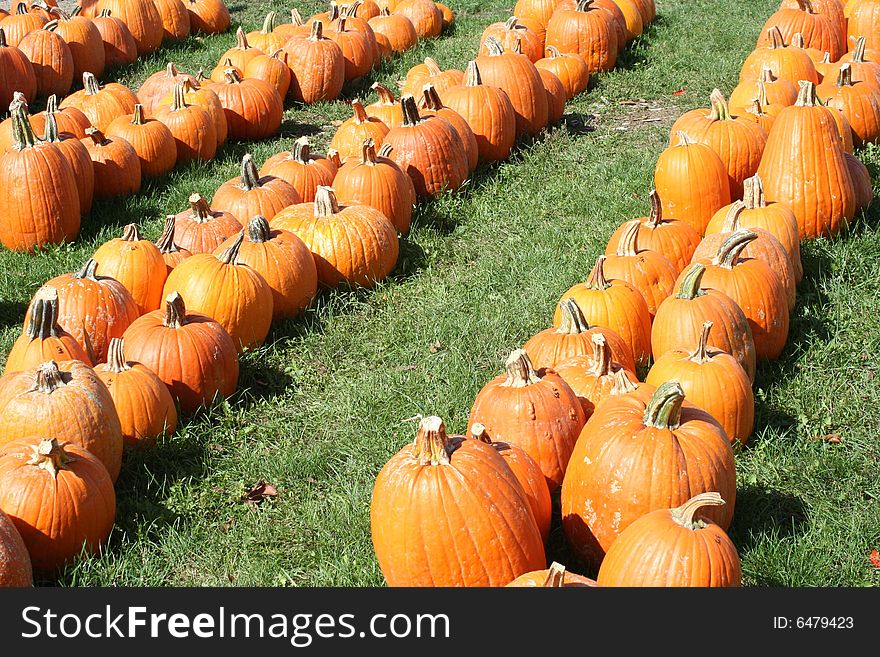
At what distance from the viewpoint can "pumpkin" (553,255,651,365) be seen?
193 inches

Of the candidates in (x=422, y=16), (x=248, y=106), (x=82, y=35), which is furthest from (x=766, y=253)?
(x=82, y=35)

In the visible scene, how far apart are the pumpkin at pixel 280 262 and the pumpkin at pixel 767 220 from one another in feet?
7.64

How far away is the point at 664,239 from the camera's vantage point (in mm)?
5629

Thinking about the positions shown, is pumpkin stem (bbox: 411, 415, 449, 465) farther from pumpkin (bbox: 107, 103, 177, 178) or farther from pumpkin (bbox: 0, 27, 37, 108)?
pumpkin (bbox: 0, 27, 37, 108)

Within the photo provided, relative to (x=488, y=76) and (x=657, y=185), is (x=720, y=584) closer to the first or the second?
(x=657, y=185)

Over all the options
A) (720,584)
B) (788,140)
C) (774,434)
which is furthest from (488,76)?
(720,584)

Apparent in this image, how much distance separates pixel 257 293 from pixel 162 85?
4.17 metres

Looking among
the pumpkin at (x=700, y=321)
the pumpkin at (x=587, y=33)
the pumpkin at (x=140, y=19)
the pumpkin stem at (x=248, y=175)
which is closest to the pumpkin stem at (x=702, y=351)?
the pumpkin at (x=700, y=321)

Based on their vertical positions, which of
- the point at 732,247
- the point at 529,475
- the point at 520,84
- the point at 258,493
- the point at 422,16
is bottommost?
the point at 258,493

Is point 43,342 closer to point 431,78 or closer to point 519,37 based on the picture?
point 431,78

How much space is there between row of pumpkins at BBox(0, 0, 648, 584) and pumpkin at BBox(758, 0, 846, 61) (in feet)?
8.36

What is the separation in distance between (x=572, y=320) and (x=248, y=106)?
4.88 m

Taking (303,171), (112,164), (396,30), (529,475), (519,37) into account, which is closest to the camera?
(529,475)

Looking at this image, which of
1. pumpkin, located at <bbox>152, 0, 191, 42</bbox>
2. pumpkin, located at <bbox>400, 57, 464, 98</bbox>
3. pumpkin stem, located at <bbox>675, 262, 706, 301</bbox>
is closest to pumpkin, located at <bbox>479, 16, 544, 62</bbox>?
pumpkin, located at <bbox>400, 57, 464, 98</bbox>
